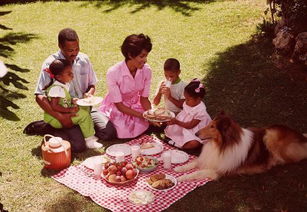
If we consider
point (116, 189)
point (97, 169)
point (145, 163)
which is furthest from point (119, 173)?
point (145, 163)

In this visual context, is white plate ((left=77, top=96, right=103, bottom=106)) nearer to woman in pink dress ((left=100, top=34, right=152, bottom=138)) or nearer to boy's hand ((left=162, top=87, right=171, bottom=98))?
woman in pink dress ((left=100, top=34, right=152, bottom=138))

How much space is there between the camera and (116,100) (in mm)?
6227

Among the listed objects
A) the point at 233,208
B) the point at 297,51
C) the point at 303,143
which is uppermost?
the point at 297,51

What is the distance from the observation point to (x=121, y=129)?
6281 mm

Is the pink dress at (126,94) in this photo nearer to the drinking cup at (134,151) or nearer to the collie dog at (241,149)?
the drinking cup at (134,151)

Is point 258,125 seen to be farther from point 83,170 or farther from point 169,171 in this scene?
point 83,170

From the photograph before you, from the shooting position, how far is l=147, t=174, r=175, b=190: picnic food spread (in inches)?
201

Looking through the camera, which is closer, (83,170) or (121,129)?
(83,170)

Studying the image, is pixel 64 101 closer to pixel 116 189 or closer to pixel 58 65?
pixel 58 65

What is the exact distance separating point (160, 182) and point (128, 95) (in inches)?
68.0

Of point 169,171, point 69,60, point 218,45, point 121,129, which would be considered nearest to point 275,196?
point 169,171

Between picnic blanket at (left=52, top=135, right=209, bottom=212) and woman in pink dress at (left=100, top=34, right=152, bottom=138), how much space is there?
0.90 metres

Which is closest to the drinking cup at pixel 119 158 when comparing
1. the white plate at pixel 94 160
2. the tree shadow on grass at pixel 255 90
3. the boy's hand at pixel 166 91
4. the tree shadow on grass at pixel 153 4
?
the white plate at pixel 94 160

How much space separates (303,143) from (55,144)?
10.4ft
